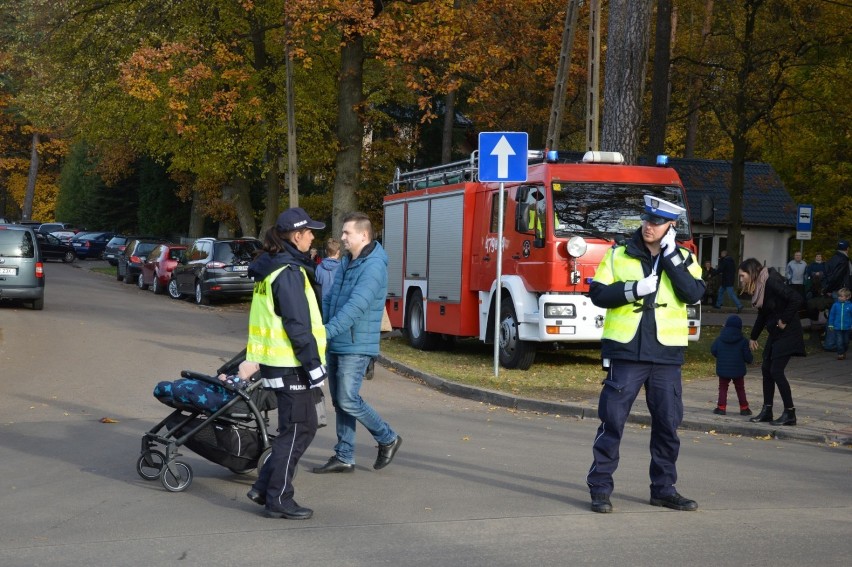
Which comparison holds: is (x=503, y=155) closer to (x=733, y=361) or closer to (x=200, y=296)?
(x=733, y=361)

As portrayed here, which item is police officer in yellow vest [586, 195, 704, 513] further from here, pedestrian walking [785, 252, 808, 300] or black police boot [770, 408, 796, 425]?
pedestrian walking [785, 252, 808, 300]

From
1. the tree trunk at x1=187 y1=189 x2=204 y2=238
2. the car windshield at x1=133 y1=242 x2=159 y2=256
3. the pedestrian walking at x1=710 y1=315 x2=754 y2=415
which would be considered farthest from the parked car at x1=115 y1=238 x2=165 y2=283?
the pedestrian walking at x1=710 y1=315 x2=754 y2=415

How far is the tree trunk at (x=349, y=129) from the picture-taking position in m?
28.3

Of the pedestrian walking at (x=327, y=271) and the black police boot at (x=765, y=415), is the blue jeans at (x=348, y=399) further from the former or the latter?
the black police boot at (x=765, y=415)

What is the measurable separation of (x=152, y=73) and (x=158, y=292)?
27.4 feet

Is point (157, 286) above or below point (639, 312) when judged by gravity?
below

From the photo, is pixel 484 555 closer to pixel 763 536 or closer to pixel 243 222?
pixel 763 536

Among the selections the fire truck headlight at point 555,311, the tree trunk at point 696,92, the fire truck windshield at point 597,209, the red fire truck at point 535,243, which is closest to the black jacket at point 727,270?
the tree trunk at point 696,92

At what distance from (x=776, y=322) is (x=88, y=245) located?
5790 centimetres

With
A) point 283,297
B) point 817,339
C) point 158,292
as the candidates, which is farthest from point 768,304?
point 158,292

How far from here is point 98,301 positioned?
30.5 metres

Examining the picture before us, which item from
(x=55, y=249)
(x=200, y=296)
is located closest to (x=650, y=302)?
(x=200, y=296)

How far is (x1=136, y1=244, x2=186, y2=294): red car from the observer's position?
36.1 m

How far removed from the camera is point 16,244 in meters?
25.4
